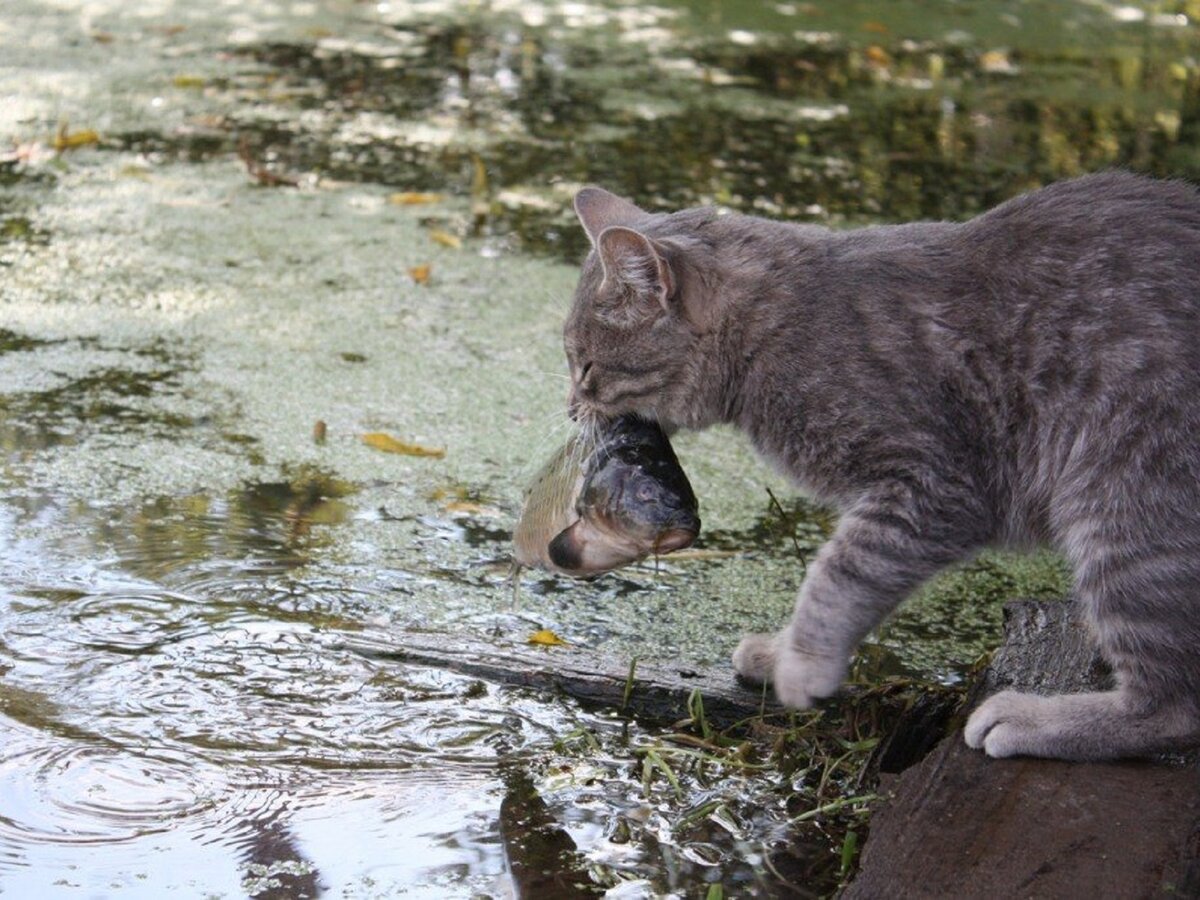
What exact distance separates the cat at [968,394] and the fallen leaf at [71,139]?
3.51 meters

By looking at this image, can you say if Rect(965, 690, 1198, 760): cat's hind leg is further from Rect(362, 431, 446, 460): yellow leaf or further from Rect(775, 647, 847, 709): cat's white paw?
Rect(362, 431, 446, 460): yellow leaf

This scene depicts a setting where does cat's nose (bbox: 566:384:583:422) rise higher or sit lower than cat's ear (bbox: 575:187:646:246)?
lower

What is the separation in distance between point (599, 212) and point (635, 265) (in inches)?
14.7

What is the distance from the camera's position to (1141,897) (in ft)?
7.19

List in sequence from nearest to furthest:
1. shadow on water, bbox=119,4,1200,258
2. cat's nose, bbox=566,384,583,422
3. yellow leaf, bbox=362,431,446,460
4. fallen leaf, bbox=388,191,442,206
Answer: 1. cat's nose, bbox=566,384,583,422
2. yellow leaf, bbox=362,431,446,460
3. fallen leaf, bbox=388,191,442,206
4. shadow on water, bbox=119,4,1200,258

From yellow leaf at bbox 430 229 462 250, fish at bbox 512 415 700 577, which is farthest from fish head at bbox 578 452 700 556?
yellow leaf at bbox 430 229 462 250

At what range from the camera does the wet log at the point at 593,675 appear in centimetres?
299

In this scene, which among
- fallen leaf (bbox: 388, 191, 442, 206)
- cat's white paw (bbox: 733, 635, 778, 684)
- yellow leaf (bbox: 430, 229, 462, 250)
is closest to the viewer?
cat's white paw (bbox: 733, 635, 778, 684)

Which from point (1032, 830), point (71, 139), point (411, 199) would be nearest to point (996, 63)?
point (411, 199)

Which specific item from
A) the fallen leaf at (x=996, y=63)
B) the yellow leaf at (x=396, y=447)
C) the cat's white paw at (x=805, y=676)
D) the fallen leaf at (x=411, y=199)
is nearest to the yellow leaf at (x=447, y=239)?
the fallen leaf at (x=411, y=199)

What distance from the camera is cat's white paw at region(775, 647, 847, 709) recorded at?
2.81 m

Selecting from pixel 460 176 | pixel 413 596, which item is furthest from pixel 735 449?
pixel 460 176

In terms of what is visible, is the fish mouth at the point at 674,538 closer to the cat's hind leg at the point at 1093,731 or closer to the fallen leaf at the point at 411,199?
the cat's hind leg at the point at 1093,731

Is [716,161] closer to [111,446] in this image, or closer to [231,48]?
[231,48]
